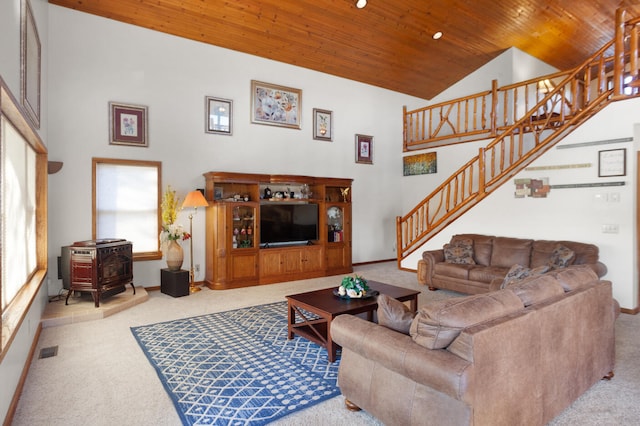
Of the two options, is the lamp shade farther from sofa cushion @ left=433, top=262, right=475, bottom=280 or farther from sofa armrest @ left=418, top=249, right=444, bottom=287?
sofa cushion @ left=433, top=262, right=475, bottom=280

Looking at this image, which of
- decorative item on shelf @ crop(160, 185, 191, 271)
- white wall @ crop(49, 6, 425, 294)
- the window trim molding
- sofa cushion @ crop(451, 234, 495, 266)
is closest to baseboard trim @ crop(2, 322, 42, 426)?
the window trim molding

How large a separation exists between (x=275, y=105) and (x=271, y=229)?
2.45m

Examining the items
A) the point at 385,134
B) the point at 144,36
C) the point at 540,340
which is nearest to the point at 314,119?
the point at 385,134

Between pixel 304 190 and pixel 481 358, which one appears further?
pixel 304 190

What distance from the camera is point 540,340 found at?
234 centimetres

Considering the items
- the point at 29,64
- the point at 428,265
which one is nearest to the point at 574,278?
→ the point at 428,265

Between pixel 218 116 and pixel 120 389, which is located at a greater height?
pixel 218 116

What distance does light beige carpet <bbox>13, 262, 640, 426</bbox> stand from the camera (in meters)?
2.60

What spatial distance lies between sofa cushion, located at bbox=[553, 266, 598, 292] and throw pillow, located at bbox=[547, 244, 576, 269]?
214 cm

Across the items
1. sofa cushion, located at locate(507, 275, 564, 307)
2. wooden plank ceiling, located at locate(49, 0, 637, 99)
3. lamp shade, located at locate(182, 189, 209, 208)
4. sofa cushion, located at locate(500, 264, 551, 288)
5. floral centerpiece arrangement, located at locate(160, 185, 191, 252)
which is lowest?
sofa cushion, located at locate(500, 264, 551, 288)

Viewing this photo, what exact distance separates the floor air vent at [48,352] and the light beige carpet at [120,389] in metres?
0.06

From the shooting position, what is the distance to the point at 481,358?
195cm

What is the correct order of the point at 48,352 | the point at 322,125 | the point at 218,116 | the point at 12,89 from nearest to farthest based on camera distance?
the point at 12,89 → the point at 48,352 → the point at 218,116 → the point at 322,125

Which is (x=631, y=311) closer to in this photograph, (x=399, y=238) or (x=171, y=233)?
(x=399, y=238)
